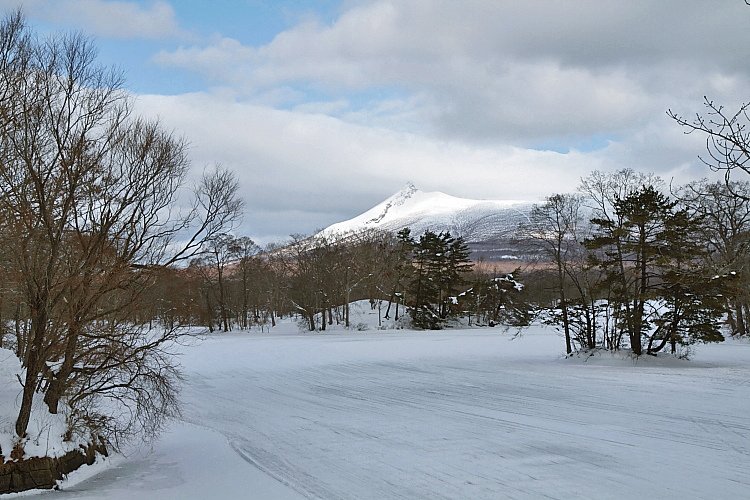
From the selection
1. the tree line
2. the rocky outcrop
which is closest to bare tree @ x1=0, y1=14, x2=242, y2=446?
the rocky outcrop

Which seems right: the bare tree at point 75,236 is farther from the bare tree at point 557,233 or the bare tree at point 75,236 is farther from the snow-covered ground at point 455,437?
the bare tree at point 557,233

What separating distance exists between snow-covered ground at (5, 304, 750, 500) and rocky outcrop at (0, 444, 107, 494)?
0.40m

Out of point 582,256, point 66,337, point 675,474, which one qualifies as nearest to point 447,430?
point 675,474

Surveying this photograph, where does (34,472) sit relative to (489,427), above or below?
above

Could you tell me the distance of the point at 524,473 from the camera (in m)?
10.6

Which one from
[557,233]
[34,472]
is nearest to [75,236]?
[34,472]

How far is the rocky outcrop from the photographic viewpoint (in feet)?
32.4

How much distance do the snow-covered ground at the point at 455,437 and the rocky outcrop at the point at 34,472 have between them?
40 centimetres

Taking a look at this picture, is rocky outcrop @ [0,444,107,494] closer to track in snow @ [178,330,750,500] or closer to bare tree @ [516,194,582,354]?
track in snow @ [178,330,750,500]

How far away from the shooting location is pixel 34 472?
10.2 metres

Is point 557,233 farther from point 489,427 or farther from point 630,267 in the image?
point 489,427

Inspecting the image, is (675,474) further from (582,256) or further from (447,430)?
(582,256)

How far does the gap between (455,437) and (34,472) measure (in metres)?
8.24

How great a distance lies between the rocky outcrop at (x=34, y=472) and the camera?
32.4 ft
